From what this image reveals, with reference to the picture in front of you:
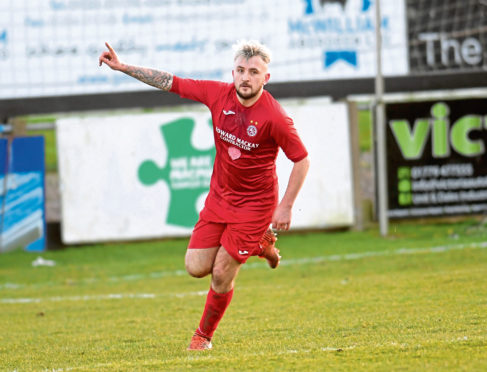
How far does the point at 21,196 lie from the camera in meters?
14.2

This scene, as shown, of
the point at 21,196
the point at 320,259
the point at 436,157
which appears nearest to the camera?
the point at 320,259

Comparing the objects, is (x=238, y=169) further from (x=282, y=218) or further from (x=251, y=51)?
(x=251, y=51)

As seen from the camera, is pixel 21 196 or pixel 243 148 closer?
pixel 243 148

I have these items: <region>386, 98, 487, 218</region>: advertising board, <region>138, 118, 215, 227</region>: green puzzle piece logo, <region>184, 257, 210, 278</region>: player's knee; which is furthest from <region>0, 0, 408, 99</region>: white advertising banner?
<region>184, 257, 210, 278</region>: player's knee

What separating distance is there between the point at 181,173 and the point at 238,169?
25.7ft

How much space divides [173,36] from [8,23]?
4.30 m

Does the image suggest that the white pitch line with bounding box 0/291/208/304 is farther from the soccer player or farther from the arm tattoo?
the arm tattoo

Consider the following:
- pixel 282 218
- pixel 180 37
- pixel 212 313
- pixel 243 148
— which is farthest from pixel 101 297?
pixel 180 37

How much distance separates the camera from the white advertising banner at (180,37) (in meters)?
24.6

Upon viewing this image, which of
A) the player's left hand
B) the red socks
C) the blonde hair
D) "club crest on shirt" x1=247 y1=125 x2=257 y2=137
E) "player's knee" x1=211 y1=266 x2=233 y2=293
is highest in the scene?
the blonde hair

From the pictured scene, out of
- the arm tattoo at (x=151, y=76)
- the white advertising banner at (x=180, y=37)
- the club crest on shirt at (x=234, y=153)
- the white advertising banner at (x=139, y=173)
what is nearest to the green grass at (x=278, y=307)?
the white advertising banner at (x=139, y=173)

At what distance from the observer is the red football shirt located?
21.8ft

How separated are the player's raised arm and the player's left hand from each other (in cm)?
125

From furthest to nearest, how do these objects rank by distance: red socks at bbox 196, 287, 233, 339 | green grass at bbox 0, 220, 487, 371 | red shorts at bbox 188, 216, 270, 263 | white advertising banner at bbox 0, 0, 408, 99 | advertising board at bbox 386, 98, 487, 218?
1. white advertising banner at bbox 0, 0, 408, 99
2. advertising board at bbox 386, 98, 487, 218
3. red socks at bbox 196, 287, 233, 339
4. red shorts at bbox 188, 216, 270, 263
5. green grass at bbox 0, 220, 487, 371
